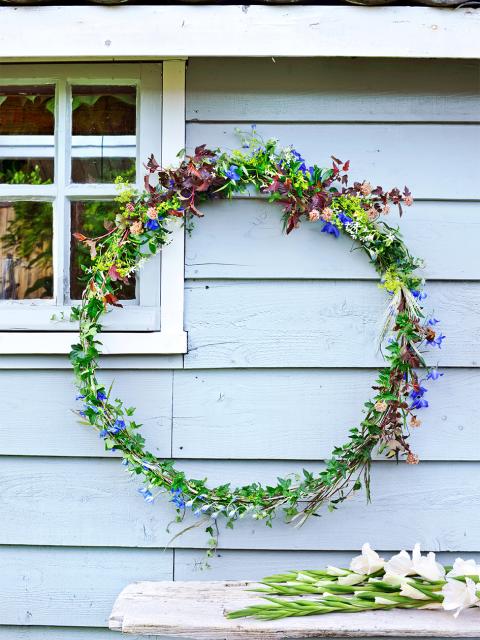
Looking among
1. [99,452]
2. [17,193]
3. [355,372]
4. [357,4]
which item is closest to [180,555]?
[99,452]

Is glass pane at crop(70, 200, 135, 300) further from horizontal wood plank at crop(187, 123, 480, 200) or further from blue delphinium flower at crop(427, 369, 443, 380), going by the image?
blue delphinium flower at crop(427, 369, 443, 380)

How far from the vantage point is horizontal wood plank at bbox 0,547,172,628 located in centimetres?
222

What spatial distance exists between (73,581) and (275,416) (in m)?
0.73

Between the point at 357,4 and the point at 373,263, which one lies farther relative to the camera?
the point at 373,263

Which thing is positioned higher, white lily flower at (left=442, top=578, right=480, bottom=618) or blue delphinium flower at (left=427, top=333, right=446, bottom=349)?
blue delphinium flower at (left=427, top=333, right=446, bottom=349)

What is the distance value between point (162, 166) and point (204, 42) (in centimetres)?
38

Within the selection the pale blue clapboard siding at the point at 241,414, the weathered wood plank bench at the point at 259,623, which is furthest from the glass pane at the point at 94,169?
the weathered wood plank bench at the point at 259,623

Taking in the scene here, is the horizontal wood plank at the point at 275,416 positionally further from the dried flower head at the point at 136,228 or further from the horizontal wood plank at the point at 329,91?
the horizontal wood plank at the point at 329,91

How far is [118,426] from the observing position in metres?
2.14

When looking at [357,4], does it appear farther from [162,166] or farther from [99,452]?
[99,452]

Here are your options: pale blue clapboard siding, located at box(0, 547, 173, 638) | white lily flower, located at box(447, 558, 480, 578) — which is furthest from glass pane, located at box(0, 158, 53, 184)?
white lily flower, located at box(447, 558, 480, 578)

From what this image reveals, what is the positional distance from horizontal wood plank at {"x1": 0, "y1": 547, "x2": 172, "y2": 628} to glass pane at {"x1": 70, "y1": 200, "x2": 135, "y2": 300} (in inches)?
28.9

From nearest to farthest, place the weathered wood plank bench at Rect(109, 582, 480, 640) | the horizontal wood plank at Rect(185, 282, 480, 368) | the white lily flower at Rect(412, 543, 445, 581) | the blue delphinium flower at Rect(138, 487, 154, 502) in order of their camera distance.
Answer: the weathered wood plank bench at Rect(109, 582, 480, 640), the white lily flower at Rect(412, 543, 445, 581), the blue delphinium flower at Rect(138, 487, 154, 502), the horizontal wood plank at Rect(185, 282, 480, 368)

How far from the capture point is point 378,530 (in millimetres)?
2215
